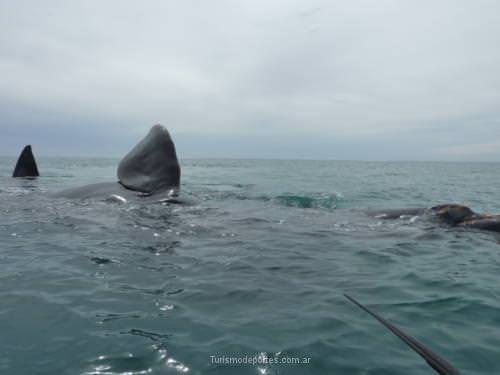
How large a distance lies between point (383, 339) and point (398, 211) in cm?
776

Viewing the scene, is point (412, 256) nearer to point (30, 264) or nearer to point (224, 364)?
point (224, 364)

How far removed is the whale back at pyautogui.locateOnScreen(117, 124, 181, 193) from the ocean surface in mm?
2962

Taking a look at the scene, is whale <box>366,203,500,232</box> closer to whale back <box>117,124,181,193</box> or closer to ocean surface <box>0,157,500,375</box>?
ocean surface <box>0,157,500,375</box>

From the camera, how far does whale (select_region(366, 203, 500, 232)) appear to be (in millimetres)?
9555

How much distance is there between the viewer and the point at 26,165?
20531 millimetres

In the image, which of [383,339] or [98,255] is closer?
[383,339]

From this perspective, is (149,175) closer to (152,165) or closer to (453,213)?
(152,165)

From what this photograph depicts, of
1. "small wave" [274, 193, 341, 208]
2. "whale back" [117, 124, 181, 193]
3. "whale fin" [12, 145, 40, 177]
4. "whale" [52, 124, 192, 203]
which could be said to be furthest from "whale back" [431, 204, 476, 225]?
"whale fin" [12, 145, 40, 177]

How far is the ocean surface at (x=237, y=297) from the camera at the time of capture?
3.73 m

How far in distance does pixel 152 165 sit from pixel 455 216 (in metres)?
8.87

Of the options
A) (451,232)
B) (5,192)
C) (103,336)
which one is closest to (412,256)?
(451,232)

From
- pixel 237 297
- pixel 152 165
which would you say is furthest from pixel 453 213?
pixel 152 165

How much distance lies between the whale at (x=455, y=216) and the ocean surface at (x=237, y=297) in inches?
20.2

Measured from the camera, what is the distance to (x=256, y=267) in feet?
21.3
